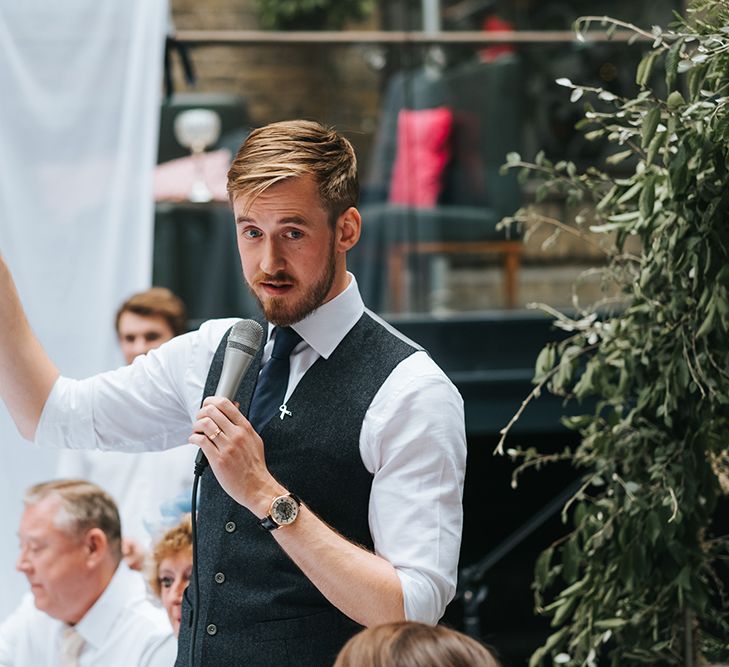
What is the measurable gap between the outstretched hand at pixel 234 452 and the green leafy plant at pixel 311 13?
550 cm

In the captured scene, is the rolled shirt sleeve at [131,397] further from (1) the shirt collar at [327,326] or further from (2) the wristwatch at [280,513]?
(2) the wristwatch at [280,513]

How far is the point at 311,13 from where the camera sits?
6.95m

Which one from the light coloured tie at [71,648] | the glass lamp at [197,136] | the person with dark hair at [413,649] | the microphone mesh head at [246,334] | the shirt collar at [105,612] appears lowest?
the light coloured tie at [71,648]

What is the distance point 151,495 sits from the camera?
336 centimetres

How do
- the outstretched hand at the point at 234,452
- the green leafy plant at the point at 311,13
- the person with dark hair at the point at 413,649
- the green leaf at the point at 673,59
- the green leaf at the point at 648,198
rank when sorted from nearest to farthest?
the person with dark hair at the point at 413,649 < the outstretched hand at the point at 234,452 < the green leaf at the point at 673,59 < the green leaf at the point at 648,198 < the green leafy plant at the point at 311,13

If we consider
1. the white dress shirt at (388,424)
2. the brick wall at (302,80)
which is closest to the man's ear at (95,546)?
the white dress shirt at (388,424)

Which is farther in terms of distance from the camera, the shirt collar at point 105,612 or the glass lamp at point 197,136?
the glass lamp at point 197,136

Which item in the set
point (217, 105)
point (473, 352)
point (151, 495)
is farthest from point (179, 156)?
point (151, 495)

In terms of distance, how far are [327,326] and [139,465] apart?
1.79 meters

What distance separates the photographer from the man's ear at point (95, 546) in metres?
2.71

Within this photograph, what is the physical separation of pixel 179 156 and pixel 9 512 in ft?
5.87

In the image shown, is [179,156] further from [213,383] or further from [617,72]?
[213,383]

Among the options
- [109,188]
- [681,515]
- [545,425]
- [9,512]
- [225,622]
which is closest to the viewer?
[225,622]

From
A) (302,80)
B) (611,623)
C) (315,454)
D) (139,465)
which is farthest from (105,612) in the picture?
(302,80)
